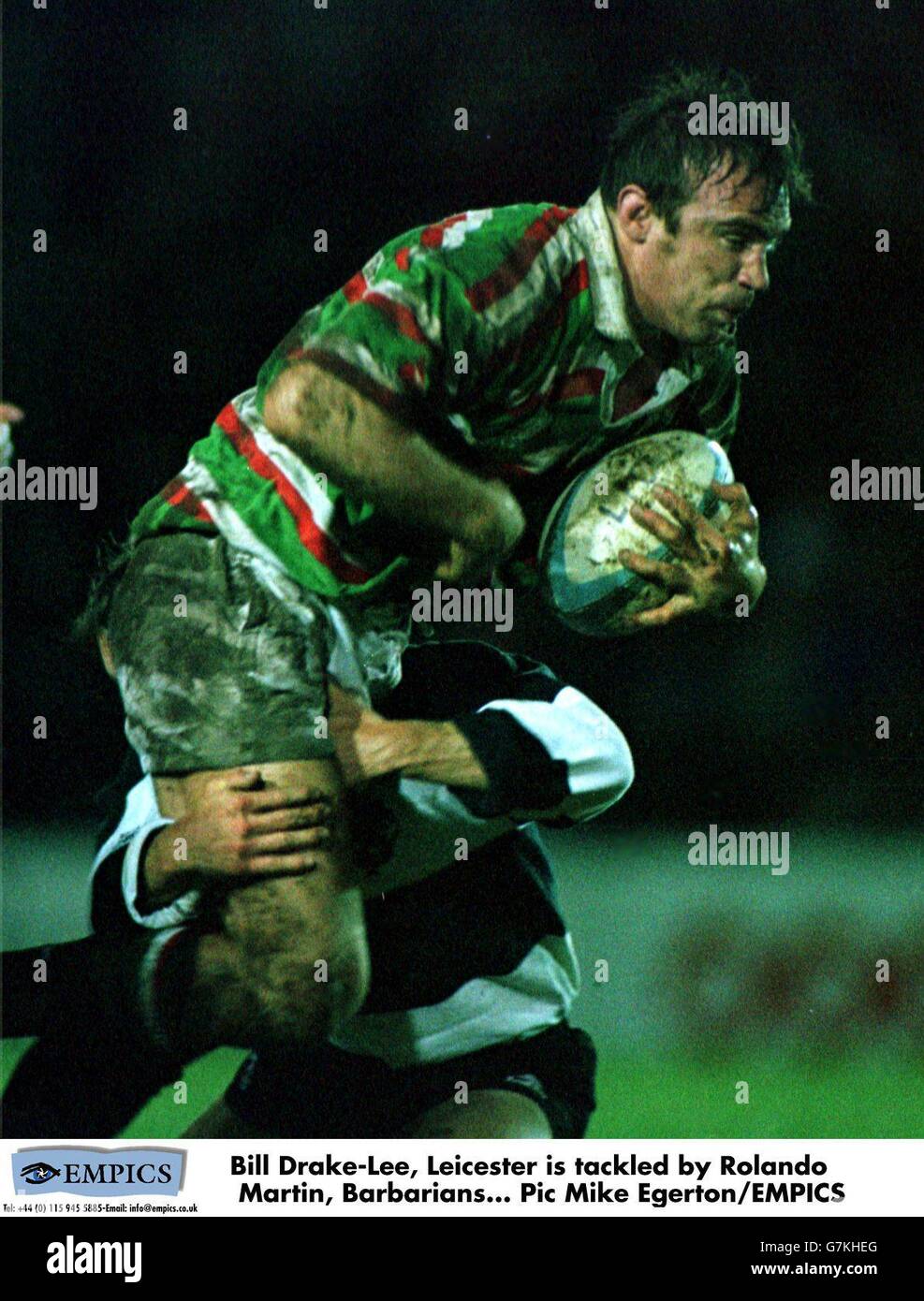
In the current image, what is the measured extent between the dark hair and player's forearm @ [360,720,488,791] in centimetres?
99

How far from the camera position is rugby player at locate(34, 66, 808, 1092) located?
2650mm

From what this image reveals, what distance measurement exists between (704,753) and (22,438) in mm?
1395

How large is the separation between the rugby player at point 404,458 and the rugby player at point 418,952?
0.06 meters

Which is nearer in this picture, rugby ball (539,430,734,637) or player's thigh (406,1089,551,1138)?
rugby ball (539,430,734,637)

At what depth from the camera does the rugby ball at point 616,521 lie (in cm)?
263

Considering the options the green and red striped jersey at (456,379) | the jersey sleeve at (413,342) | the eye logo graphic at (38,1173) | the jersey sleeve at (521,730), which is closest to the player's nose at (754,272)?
the green and red striped jersey at (456,379)

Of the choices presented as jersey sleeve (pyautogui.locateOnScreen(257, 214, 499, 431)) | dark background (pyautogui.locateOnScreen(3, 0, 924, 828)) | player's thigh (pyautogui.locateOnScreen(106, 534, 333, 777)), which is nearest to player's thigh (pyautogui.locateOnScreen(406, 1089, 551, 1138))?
dark background (pyautogui.locateOnScreen(3, 0, 924, 828))

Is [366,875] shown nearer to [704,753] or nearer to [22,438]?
[704,753]

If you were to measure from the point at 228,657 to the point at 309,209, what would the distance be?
85 cm

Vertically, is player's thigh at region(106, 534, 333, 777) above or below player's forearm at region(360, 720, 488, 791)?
above

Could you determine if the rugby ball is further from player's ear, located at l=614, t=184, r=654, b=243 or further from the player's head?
player's ear, located at l=614, t=184, r=654, b=243

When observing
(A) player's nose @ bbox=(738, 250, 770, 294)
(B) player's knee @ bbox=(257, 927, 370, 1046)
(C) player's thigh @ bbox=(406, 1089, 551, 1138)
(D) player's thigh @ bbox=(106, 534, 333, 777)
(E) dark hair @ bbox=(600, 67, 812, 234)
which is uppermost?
(E) dark hair @ bbox=(600, 67, 812, 234)
